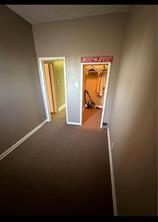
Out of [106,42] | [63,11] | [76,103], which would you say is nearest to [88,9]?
[63,11]

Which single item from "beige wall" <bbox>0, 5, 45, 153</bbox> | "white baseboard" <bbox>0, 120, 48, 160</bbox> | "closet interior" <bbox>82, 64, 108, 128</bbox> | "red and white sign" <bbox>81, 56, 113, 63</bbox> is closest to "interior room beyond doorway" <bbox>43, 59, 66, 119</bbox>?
"beige wall" <bbox>0, 5, 45, 153</bbox>

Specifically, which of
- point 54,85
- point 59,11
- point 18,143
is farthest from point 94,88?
point 18,143

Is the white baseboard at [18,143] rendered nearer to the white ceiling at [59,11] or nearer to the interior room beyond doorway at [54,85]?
the interior room beyond doorway at [54,85]

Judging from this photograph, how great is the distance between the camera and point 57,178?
4.96 ft

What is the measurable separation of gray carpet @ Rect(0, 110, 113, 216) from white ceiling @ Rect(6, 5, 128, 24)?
112 inches

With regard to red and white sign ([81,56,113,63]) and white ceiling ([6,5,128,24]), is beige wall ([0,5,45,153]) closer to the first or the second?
white ceiling ([6,5,128,24])

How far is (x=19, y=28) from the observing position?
6.68 feet

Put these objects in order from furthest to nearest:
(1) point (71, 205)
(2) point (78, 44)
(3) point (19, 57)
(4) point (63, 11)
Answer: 1. (2) point (78, 44)
2. (3) point (19, 57)
3. (4) point (63, 11)
4. (1) point (71, 205)

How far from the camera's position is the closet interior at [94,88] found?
418 centimetres

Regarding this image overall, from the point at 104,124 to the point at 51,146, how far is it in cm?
170

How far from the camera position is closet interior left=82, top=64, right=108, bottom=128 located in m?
4.18

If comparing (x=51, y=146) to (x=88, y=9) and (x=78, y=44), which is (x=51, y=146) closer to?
(x=78, y=44)

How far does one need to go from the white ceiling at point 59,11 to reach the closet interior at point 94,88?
2.03 metres

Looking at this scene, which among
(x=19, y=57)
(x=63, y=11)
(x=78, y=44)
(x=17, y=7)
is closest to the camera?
(x=17, y=7)
